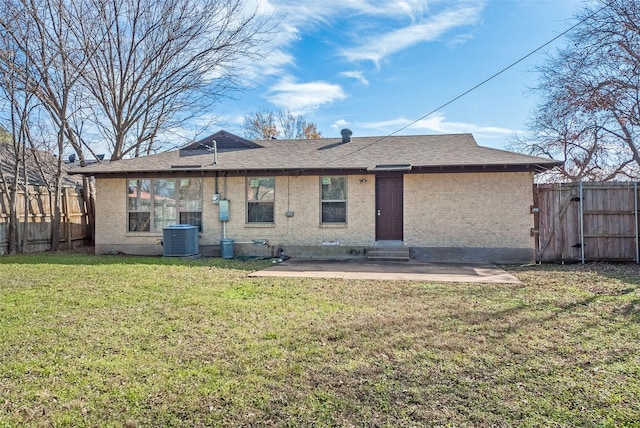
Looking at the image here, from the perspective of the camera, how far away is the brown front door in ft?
37.6

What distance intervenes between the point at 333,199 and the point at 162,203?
553cm

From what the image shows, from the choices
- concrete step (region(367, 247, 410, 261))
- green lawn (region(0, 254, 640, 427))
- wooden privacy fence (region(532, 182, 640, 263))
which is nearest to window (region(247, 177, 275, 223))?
concrete step (region(367, 247, 410, 261))

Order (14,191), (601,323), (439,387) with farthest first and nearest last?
(14,191), (601,323), (439,387)

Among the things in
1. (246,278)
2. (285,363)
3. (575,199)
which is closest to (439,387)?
(285,363)

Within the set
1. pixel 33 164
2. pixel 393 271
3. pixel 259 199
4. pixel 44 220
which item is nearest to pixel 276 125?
pixel 33 164

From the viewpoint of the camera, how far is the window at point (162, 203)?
12188 millimetres

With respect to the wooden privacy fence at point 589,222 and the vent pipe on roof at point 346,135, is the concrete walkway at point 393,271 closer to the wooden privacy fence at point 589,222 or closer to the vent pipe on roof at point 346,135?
the wooden privacy fence at point 589,222

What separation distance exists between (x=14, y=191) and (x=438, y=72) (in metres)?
14.7

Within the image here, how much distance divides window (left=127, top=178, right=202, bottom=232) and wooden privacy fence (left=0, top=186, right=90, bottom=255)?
156 inches

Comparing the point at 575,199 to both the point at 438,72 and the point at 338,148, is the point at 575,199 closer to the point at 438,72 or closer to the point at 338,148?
the point at 438,72

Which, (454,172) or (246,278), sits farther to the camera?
(454,172)

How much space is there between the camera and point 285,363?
146 inches

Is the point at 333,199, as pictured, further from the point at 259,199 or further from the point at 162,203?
the point at 162,203

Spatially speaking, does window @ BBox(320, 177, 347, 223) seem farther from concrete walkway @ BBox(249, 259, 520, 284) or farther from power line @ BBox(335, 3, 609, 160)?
concrete walkway @ BBox(249, 259, 520, 284)
